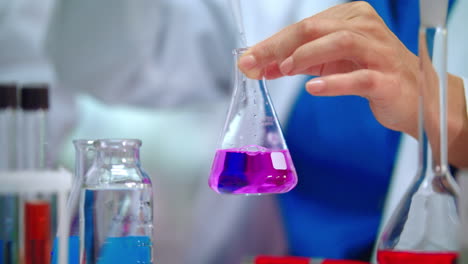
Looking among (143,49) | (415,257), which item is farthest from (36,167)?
(143,49)

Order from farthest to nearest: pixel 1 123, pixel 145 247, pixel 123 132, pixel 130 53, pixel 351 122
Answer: pixel 123 132 < pixel 130 53 < pixel 351 122 < pixel 1 123 < pixel 145 247

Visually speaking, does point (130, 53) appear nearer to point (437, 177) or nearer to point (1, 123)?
point (1, 123)

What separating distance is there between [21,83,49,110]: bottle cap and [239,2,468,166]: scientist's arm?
0.32 metres

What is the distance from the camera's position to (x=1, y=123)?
2.96 ft

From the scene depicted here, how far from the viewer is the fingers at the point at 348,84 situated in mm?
790

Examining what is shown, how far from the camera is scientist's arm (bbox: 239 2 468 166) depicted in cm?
81

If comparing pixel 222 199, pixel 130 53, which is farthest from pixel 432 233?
pixel 130 53

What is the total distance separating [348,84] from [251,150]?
0.55ft

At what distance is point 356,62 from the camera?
35.6 inches

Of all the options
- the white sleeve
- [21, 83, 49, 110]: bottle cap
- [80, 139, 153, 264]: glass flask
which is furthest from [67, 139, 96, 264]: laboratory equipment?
the white sleeve

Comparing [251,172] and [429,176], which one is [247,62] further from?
[429,176]

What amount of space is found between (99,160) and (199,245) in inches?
48.1

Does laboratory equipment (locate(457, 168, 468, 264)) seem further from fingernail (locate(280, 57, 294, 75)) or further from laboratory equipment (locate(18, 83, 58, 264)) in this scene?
laboratory equipment (locate(18, 83, 58, 264))

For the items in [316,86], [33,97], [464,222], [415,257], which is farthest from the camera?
[33,97]
